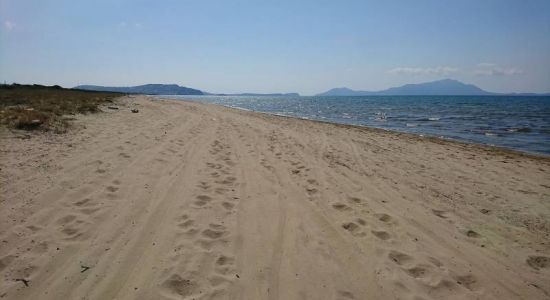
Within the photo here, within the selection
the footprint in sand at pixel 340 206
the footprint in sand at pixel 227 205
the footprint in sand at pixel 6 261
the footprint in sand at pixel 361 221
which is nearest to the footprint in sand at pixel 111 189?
the footprint in sand at pixel 227 205

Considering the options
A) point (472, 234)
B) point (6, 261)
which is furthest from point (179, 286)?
point (472, 234)

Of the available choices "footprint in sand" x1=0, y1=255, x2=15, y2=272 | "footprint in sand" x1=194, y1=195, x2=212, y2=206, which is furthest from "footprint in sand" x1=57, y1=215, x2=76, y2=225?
"footprint in sand" x1=194, y1=195, x2=212, y2=206

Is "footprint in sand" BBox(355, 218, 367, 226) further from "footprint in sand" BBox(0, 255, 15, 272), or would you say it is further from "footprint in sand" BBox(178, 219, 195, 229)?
"footprint in sand" BBox(0, 255, 15, 272)

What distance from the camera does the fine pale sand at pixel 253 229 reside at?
325 cm

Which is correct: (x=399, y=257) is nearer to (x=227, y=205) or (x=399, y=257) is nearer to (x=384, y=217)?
(x=384, y=217)

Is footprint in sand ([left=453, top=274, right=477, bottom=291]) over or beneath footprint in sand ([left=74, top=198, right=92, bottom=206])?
beneath

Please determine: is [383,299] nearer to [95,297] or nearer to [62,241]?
[95,297]

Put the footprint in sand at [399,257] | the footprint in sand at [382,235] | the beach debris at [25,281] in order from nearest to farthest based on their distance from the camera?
the beach debris at [25,281]
the footprint in sand at [399,257]
the footprint in sand at [382,235]

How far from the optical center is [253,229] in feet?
14.6

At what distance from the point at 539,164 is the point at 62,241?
1351 cm

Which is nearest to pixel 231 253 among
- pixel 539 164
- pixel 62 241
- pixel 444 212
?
pixel 62 241

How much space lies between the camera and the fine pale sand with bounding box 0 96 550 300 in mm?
3246

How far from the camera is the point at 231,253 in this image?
3775mm

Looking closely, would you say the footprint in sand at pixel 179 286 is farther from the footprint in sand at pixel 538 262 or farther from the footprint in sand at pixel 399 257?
the footprint in sand at pixel 538 262
